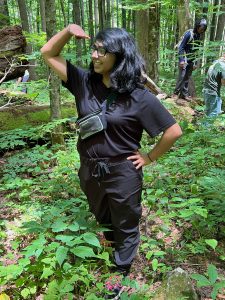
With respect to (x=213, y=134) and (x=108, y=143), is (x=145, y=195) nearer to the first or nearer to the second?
(x=108, y=143)

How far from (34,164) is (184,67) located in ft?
18.1

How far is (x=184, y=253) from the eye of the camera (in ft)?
10.7

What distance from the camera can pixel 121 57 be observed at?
2582 millimetres

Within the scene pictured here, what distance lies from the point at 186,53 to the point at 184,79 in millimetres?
868

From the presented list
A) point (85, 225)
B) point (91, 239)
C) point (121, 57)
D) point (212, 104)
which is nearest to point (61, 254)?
point (91, 239)

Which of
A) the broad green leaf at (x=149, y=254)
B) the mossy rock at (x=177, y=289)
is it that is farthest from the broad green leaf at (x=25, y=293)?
the broad green leaf at (x=149, y=254)

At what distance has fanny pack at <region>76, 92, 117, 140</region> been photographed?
2611mm

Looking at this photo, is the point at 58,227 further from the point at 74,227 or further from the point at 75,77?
the point at 75,77

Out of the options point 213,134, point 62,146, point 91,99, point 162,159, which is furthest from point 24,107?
point 91,99

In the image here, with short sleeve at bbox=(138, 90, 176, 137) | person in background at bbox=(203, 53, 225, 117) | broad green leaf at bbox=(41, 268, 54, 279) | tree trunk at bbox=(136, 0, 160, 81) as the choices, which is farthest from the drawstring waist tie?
tree trunk at bbox=(136, 0, 160, 81)

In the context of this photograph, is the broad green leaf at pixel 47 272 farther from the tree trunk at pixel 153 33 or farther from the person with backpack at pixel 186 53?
the tree trunk at pixel 153 33

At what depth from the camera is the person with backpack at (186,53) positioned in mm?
8219

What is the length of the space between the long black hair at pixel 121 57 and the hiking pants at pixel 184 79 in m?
6.78

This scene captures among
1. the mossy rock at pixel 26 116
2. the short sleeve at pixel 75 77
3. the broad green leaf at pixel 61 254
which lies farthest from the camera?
the mossy rock at pixel 26 116
